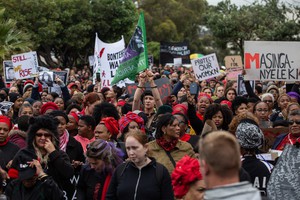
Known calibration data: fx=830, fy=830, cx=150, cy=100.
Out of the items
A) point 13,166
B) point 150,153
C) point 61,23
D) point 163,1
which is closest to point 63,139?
point 150,153

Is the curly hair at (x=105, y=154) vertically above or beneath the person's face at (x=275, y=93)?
above

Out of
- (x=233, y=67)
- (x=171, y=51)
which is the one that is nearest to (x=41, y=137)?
(x=233, y=67)

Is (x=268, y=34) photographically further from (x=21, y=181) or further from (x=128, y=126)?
(x=21, y=181)

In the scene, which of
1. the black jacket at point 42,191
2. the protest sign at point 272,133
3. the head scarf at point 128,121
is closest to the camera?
the black jacket at point 42,191

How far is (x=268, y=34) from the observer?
1419 inches

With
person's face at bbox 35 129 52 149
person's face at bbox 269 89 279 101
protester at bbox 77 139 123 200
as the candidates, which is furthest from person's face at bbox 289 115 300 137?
person's face at bbox 269 89 279 101

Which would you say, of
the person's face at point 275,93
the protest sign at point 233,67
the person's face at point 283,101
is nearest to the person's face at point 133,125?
the person's face at point 283,101

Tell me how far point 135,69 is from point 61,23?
3185 cm

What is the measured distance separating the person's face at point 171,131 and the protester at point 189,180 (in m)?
2.26

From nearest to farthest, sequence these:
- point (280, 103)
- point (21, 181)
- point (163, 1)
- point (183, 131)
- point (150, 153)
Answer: point (21, 181) → point (150, 153) → point (183, 131) → point (280, 103) → point (163, 1)

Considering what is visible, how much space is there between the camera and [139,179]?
676 centimetres

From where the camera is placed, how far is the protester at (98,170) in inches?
288

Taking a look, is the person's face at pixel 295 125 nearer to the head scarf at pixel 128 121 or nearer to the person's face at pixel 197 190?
the head scarf at pixel 128 121

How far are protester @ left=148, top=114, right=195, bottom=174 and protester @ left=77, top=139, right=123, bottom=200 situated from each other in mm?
674
